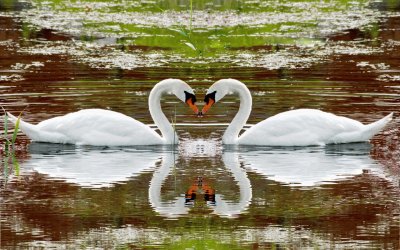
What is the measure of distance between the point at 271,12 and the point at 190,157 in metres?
14.8

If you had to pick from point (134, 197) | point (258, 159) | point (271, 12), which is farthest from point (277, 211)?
point (271, 12)

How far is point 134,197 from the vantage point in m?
10.9

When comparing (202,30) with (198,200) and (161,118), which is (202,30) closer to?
(161,118)

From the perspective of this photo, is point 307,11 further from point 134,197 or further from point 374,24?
point 134,197

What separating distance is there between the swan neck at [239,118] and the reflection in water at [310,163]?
23 centimetres

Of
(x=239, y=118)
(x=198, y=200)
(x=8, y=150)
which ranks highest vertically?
(x=239, y=118)

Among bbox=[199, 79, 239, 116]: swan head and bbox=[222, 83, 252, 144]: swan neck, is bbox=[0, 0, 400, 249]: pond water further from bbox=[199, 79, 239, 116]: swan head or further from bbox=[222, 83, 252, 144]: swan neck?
bbox=[199, 79, 239, 116]: swan head

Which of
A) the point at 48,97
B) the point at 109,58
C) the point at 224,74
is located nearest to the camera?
the point at 48,97

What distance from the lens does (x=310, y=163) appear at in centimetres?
1262

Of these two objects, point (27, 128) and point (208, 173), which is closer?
point (208, 173)

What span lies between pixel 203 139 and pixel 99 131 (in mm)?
1205

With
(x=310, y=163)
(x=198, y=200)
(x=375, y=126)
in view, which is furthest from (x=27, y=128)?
(x=375, y=126)

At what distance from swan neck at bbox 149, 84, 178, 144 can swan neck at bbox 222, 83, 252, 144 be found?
59 cm

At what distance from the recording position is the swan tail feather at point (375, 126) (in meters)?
13.5
